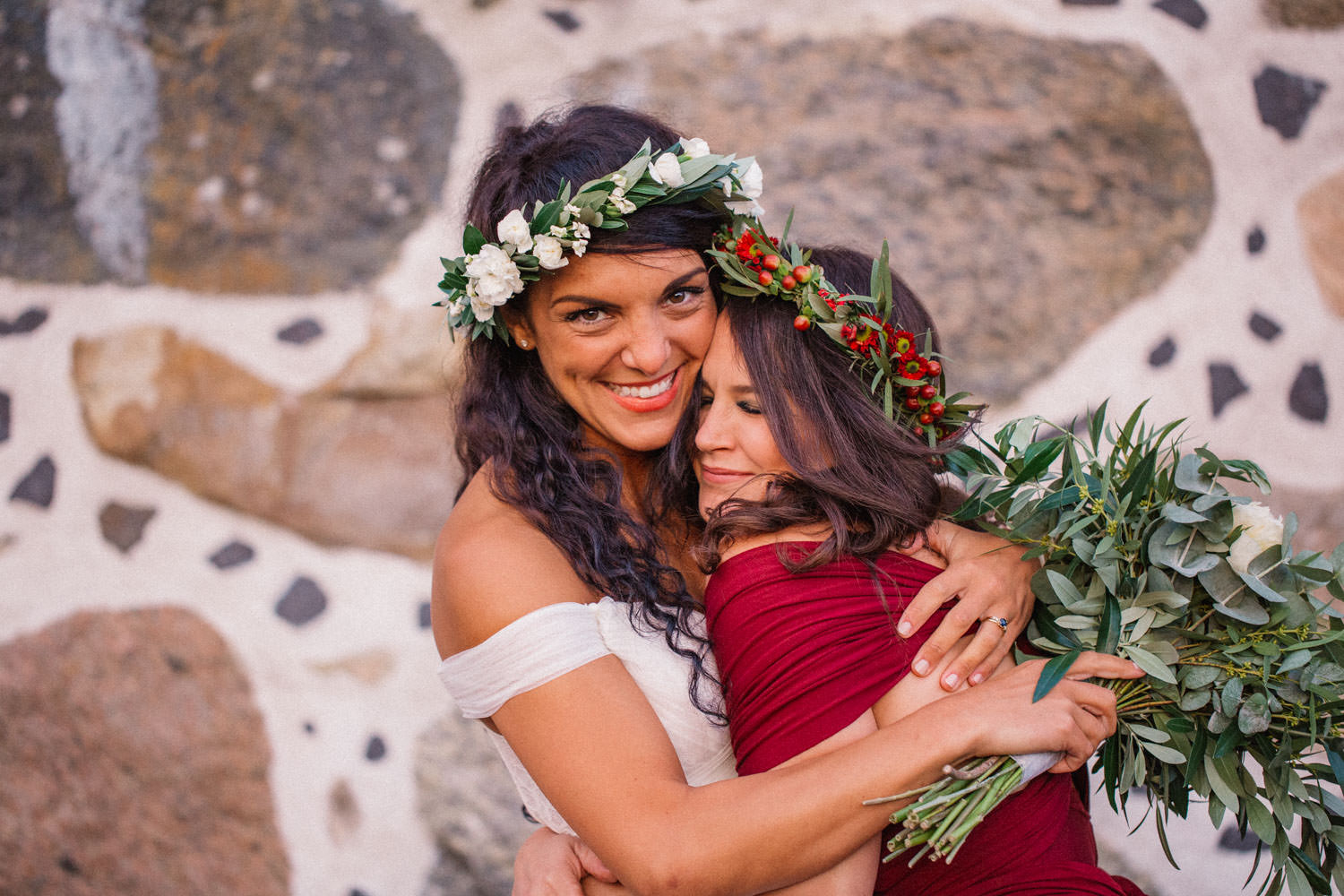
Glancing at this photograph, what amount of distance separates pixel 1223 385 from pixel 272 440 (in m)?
3.49

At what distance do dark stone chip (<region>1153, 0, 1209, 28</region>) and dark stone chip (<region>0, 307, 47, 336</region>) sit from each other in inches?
166

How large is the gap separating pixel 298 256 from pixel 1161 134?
10.4 feet

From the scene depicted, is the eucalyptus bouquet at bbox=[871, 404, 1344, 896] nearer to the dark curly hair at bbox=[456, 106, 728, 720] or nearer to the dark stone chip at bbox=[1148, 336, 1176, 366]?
the dark curly hair at bbox=[456, 106, 728, 720]

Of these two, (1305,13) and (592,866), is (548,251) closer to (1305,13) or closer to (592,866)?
(592,866)

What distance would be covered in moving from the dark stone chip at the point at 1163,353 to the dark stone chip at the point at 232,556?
3390mm

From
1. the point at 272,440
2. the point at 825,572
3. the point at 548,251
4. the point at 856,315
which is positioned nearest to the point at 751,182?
the point at 856,315

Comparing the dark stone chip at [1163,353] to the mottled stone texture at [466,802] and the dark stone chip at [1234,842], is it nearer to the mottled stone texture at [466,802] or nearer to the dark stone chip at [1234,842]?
the dark stone chip at [1234,842]

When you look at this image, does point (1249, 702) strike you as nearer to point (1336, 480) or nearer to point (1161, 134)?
point (1336, 480)

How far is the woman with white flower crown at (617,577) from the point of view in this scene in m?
1.78

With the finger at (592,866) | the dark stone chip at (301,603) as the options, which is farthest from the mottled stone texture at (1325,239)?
the dark stone chip at (301,603)

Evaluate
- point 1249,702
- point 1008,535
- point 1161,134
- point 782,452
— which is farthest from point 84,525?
point 1161,134

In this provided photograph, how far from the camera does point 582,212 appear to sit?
2133 millimetres

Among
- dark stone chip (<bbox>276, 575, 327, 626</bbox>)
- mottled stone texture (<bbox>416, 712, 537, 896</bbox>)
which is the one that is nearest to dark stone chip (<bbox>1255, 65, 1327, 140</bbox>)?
mottled stone texture (<bbox>416, 712, 537, 896</bbox>)

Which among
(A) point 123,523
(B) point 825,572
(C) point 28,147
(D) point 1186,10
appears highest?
(D) point 1186,10
